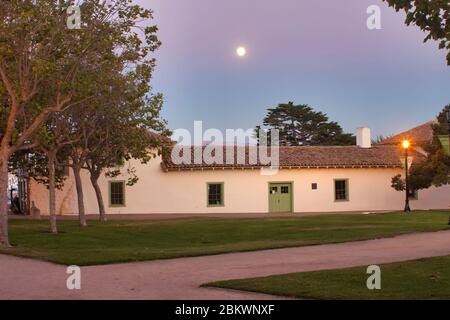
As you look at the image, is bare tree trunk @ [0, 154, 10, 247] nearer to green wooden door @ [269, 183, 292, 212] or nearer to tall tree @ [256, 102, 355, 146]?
green wooden door @ [269, 183, 292, 212]

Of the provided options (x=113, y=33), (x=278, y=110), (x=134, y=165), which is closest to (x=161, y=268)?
(x=113, y=33)

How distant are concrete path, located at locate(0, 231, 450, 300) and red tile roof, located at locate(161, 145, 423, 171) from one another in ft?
77.9

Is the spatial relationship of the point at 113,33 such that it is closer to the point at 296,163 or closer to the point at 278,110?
→ the point at 296,163

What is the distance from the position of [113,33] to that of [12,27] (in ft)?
9.84

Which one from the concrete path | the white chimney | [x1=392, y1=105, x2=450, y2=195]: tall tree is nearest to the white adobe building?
[x1=392, y1=105, x2=450, y2=195]: tall tree

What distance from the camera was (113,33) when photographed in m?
20.0

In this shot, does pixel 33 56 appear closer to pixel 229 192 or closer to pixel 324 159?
pixel 229 192

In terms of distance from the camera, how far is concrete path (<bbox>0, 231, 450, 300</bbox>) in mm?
10047

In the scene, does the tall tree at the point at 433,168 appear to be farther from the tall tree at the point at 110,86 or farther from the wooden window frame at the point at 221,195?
the tall tree at the point at 110,86

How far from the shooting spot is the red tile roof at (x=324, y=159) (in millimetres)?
41844

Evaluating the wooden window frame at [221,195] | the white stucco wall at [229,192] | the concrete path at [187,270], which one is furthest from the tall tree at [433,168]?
the concrete path at [187,270]

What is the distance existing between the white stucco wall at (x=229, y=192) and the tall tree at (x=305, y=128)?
25.9 metres

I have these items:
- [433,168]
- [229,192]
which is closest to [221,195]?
[229,192]

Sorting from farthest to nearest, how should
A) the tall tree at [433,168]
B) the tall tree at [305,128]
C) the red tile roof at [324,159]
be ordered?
the tall tree at [305,128] → the red tile roof at [324,159] → the tall tree at [433,168]
